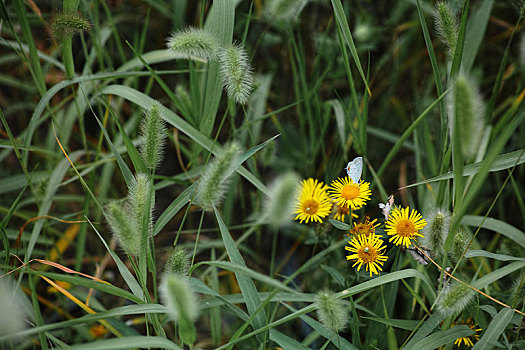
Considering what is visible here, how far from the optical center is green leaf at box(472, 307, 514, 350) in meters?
0.87

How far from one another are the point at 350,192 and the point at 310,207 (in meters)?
0.10

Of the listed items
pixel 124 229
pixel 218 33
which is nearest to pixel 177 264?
pixel 124 229

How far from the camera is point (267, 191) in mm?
1137

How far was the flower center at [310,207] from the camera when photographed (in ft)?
3.41

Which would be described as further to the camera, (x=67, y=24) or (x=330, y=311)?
(x=67, y=24)

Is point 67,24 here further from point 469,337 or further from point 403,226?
point 469,337

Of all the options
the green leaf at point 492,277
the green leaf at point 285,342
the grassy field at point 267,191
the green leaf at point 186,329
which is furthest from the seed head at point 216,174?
the green leaf at point 492,277

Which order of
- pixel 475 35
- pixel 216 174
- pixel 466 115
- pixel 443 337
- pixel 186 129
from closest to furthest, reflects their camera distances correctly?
pixel 466 115
pixel 216 174
pixel 443 337
pixel 186 129
pixel 475 35

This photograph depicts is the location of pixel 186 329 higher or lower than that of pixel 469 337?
higher

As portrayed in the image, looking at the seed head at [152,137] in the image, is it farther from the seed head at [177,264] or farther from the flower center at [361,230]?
the flower center at [361,230]

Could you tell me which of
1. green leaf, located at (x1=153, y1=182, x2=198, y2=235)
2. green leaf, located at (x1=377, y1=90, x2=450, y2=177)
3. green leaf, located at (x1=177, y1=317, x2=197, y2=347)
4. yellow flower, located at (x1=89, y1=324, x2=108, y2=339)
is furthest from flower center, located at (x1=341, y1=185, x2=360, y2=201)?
yellow flower, located at (x1=89, y1=324, x2=108, y2=339)

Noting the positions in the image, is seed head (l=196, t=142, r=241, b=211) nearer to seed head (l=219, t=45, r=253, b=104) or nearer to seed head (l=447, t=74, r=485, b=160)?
seed head (l=219, t=45, r=253, b=104)

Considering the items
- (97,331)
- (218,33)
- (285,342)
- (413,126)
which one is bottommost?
(97,331)

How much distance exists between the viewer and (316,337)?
3.90 feet
